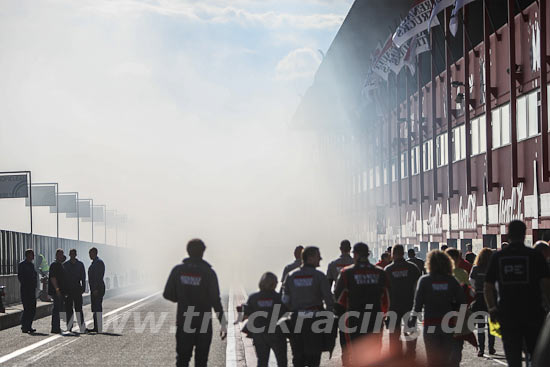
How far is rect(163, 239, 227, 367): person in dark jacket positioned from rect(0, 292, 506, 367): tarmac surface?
258 cm

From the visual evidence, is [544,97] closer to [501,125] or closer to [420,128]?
[501,125]

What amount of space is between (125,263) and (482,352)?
82059 mm

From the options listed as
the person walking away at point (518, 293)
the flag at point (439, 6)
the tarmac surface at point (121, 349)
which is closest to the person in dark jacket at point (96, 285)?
the tarmac surface at point (121, 349)

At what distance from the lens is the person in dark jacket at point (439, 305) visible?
1137 cm

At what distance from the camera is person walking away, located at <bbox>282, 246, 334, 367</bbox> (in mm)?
11555

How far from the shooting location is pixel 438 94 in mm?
44594

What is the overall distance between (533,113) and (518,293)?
21919mm

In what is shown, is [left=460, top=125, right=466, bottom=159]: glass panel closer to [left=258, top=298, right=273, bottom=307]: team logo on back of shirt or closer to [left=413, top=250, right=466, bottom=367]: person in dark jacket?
[left=413, top=250, right=466, bottom=367]: person in dark jacket

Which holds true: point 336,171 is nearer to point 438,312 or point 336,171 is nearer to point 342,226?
point 342,226

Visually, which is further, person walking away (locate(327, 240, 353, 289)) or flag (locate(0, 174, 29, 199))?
flag (locate(0, 174, 29, 199))

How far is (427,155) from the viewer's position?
4712 centimetres

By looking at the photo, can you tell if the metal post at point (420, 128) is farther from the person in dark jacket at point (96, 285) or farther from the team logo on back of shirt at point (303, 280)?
the team logo on back of shirt at point (303, 280)

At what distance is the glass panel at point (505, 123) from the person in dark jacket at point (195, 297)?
24300mm

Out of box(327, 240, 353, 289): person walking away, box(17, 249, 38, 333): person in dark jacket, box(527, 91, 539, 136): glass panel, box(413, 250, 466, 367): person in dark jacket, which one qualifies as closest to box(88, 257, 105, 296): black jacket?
box(17, 249, 38, 333): person in dark jacket
